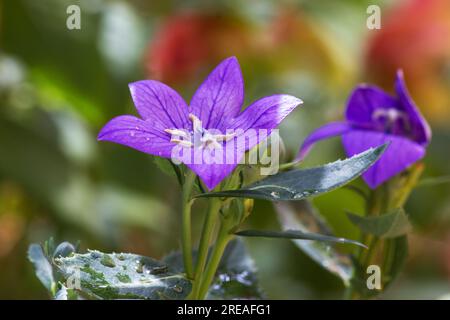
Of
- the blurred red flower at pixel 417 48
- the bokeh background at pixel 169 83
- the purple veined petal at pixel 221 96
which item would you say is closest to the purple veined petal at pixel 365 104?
the purple veined petal at pixel 221 96

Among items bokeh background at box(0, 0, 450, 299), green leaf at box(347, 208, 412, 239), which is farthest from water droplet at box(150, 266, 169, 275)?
bokeh background at box(0, 0, 450, 299)

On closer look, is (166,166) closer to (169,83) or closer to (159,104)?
(159,104)

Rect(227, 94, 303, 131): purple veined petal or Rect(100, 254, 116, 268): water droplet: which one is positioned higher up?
Rect(227, 94, 303, 131): purple veined petal

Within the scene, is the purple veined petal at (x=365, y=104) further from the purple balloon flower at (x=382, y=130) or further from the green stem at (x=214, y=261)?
the green stem at (x=214, y=261)

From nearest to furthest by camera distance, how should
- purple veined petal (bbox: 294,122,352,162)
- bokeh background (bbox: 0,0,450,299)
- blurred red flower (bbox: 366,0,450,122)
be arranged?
purple veined petal (bbox: 294,122,352,162)
bokeh background (bbox: 0,0,450,299)
blurred red flower (bbox: 366,0,450,122)

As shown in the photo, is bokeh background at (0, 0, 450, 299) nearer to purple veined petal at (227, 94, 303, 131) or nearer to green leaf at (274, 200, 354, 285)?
green leaf at (274, 200, 354, 285)

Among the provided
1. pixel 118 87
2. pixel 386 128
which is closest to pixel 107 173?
pixel 118 87

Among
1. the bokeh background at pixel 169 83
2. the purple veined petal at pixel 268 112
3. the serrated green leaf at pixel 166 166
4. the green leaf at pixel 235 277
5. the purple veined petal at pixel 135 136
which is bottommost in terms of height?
the green leaf at pixel 235 277
